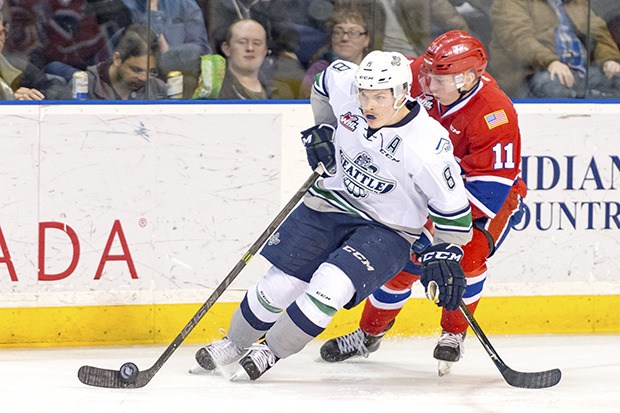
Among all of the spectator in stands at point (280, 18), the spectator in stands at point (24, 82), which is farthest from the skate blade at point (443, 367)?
the spectator in stands at point (24, 82)

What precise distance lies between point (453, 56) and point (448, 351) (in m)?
0.98

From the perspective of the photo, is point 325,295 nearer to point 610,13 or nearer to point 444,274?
point 444,274

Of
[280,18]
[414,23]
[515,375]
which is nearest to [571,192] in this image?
[414,23]

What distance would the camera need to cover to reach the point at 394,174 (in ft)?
13.8

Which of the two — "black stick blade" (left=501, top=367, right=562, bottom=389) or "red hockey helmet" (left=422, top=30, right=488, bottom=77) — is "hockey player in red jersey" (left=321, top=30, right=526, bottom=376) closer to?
"red hockey helmet" (left=422, top=30, right=488, bottom=77)

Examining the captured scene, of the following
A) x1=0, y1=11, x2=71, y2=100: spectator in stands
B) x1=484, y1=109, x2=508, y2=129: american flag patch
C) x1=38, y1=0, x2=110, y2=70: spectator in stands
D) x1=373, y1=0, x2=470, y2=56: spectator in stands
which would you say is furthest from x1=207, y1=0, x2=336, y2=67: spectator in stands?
x1=484, y1=109, x2=508, y2=129: american flag patch

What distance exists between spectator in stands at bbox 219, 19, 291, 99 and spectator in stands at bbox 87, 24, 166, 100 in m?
0.26

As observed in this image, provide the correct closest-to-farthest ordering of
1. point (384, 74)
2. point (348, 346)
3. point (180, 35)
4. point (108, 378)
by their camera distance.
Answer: point (384, 74), point (108, 378), point (348, 346), point (180, 35)

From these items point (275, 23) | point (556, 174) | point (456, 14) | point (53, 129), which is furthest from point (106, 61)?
point (556, 174)

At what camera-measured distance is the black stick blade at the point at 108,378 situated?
420 centimetres

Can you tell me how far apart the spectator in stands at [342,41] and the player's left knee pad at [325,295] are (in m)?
1.26

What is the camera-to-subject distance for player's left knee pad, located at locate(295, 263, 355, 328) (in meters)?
4.12

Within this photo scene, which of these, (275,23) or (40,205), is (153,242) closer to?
(40,205)

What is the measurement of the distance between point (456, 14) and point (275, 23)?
28.2 inches
